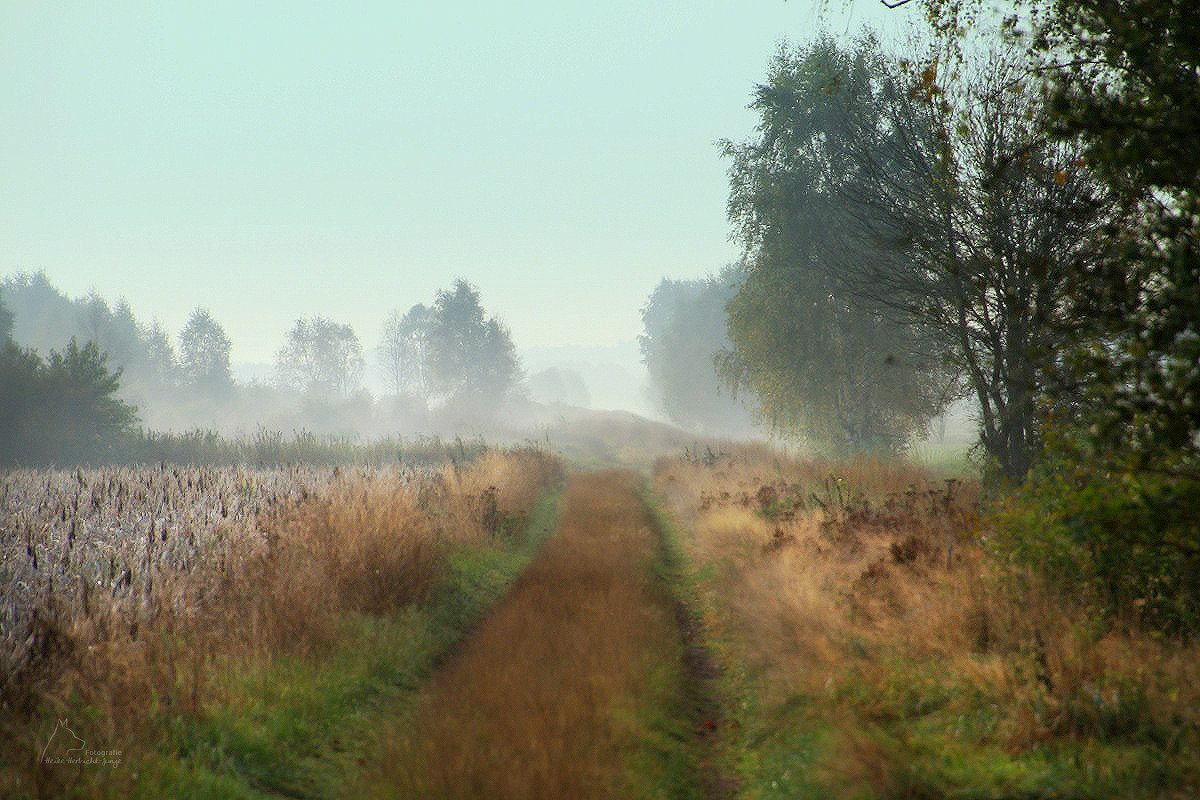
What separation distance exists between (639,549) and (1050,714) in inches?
298

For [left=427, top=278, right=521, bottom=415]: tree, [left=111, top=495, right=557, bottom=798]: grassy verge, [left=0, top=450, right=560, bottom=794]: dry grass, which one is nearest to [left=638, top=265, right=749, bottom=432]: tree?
[left=427, top=278, right=521, bottom=415]: tree

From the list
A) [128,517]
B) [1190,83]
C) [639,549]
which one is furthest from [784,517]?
[128,517]

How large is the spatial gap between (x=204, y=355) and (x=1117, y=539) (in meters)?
76.1

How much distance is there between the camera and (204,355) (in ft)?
217

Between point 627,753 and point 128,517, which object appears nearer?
point 627,753

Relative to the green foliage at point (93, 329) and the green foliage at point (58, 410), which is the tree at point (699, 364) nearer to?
the green foliage at point (58, 410)

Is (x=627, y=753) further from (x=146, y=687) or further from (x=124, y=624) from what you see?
(x=124, y=624)

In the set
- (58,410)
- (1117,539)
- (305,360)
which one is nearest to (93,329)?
(305,360)

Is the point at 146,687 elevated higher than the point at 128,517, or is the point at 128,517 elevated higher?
the point at 128,517

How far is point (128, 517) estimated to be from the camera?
7.34 meters

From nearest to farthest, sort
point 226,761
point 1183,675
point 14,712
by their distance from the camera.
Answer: point 1183,675 < point 14,712 < point 226,761

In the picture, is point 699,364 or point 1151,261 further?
point 699,364

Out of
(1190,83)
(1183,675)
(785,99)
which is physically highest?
(785,99)

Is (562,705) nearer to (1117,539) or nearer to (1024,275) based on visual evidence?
(1117,539)
